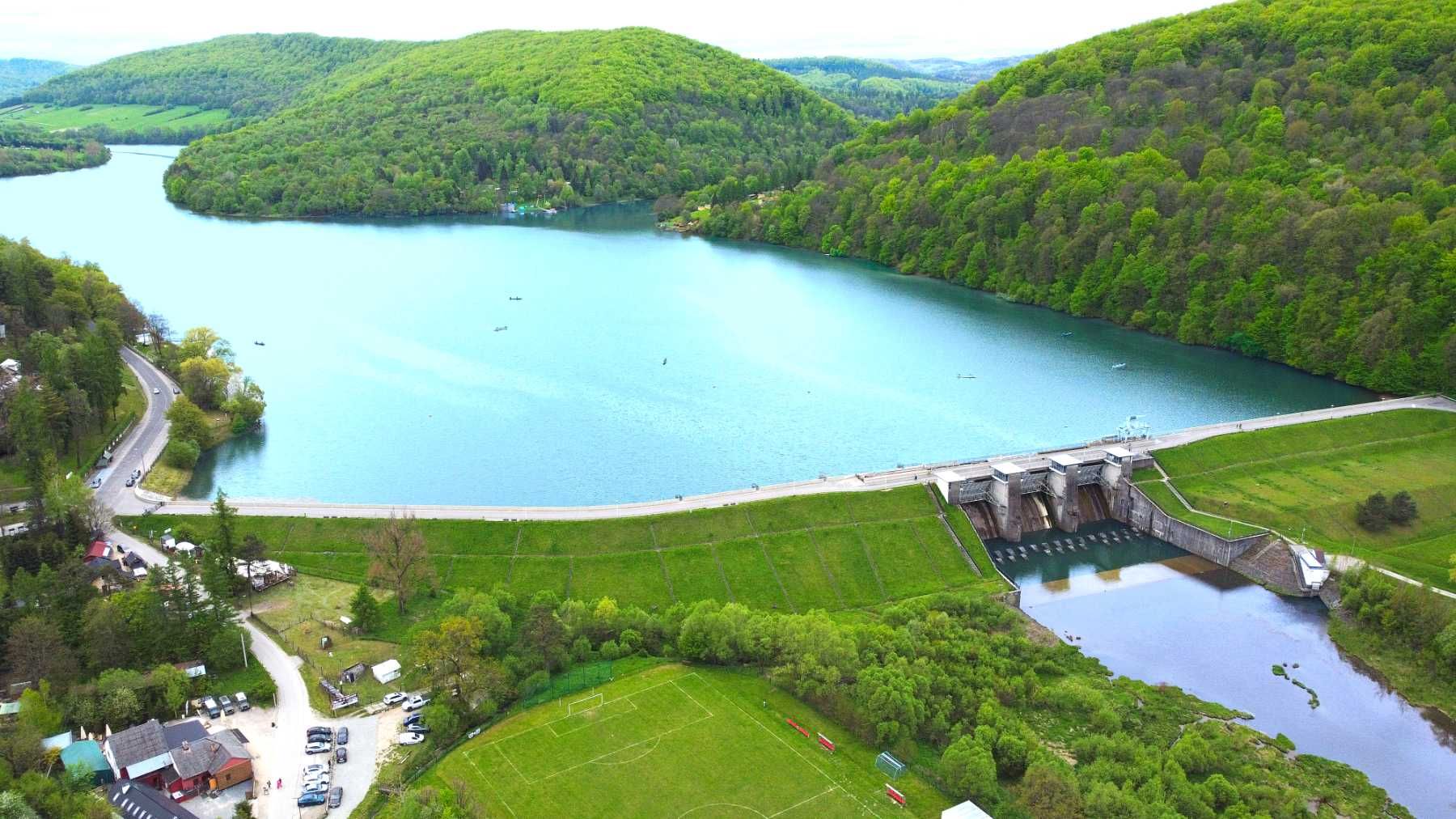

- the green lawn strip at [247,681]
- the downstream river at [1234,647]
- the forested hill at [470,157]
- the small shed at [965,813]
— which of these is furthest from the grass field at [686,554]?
the forested hill at [470,157]

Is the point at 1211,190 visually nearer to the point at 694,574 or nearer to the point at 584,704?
the point at 694,574

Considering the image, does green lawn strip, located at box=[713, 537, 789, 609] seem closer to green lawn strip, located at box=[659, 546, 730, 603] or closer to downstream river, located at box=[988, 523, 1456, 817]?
green lawn strip, located at box=[659, 546, 730, 603]

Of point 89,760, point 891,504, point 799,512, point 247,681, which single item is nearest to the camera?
point 89,760

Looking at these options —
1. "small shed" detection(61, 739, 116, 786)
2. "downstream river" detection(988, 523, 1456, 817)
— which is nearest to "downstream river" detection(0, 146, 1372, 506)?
"downstream river" detection(988, 523, 1456, 817)

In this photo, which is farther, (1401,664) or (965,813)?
(1401,664)

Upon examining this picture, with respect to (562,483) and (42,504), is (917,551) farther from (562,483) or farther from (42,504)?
(42,504)

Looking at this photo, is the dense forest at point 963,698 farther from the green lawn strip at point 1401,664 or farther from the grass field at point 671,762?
the green lawn strip at point 1401,664


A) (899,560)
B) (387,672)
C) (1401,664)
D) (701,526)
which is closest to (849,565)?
(899,560)
